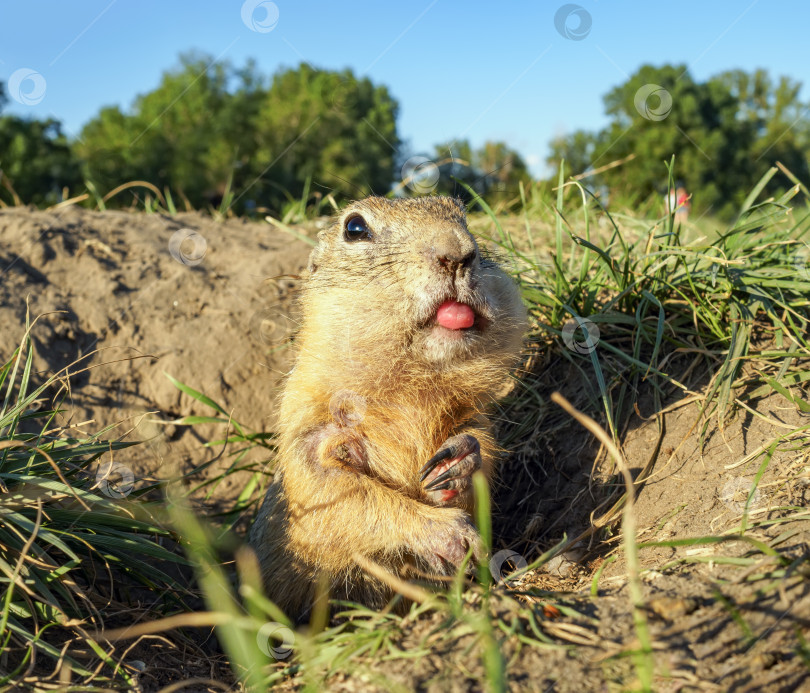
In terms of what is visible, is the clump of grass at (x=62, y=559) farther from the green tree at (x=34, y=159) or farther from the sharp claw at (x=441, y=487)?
the green tree at (x=34, y=159)

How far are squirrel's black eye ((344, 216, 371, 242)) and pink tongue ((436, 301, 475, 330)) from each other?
29.0 inches

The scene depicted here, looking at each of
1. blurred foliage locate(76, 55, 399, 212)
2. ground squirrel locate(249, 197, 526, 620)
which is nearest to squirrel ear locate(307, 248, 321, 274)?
ground squirrel locate(249, 197, 526, 620)

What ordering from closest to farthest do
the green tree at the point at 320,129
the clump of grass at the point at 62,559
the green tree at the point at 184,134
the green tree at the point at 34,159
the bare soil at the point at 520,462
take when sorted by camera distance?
the bare soil at the point at 520,462
the clump of grass at the point at 62,559
the green tree at the point at 34,159
the green tree at the point at 320,129
the green tree at the point at 184,134

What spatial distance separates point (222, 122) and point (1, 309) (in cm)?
3918

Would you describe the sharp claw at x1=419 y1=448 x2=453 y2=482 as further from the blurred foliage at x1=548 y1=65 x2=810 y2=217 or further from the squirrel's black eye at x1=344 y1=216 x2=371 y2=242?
the blurred foliage at x1=548 y1=65 x2=810 y2=217

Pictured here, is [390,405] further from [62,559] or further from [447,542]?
[62,559]

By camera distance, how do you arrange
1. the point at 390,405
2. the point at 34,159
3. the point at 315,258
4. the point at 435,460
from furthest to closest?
the point at 34,159
the point at 315,258
the point at 390,405
the point at 435,460

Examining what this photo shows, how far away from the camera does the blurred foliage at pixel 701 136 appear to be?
98.5 ft

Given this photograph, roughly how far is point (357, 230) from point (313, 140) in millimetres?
32647

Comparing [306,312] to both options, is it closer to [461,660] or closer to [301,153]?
[461,660]

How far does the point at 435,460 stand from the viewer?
299 cm

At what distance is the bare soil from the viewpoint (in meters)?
1.99

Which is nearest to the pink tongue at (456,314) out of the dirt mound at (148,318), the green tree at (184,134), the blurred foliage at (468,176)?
the blurred foliage at (468,176)

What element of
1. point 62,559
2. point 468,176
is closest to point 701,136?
point 468,176
